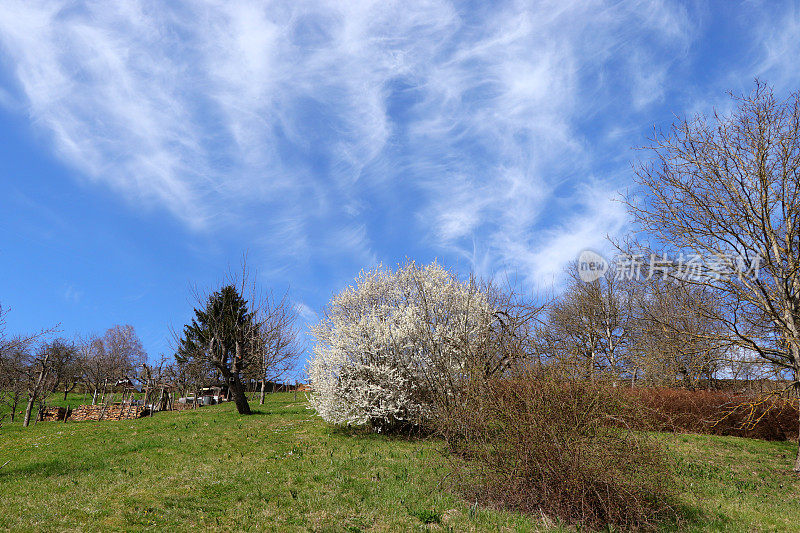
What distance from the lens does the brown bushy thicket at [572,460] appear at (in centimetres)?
813

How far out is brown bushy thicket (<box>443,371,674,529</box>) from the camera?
8.13 meters

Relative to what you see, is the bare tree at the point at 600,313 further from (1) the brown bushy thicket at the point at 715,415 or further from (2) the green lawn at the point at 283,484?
(2) the green lawn at the point at 283,484

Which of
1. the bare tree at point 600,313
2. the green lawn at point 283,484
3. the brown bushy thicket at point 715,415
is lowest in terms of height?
the green lawn at point 283,484

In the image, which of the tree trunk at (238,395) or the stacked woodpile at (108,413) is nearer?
the tree trunk at (238,395)

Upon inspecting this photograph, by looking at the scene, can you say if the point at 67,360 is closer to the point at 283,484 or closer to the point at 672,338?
the point at 283,484

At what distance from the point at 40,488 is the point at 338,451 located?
695 centimetres

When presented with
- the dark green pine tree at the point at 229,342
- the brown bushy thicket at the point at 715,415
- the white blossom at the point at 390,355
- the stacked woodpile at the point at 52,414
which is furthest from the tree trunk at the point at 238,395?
the brown bushy thicket at the point at 715,415

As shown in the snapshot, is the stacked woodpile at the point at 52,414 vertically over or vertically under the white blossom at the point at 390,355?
under

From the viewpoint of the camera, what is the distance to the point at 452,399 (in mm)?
11773

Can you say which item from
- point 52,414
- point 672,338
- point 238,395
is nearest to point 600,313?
point 672,338

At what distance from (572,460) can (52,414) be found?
3471 centimetres

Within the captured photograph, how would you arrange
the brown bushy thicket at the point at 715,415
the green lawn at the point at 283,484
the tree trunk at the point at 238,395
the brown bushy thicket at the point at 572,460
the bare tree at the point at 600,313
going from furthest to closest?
the bare tree at the point at 600,313 → the tree trunk at the point at 238,395 → the brown bushy thicket at the point at 715,415 → the brown bushy thicket at the point at 572,460 → the green lawn at the point at 283,484

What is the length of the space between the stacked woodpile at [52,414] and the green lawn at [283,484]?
608 inches

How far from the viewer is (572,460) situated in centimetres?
811
